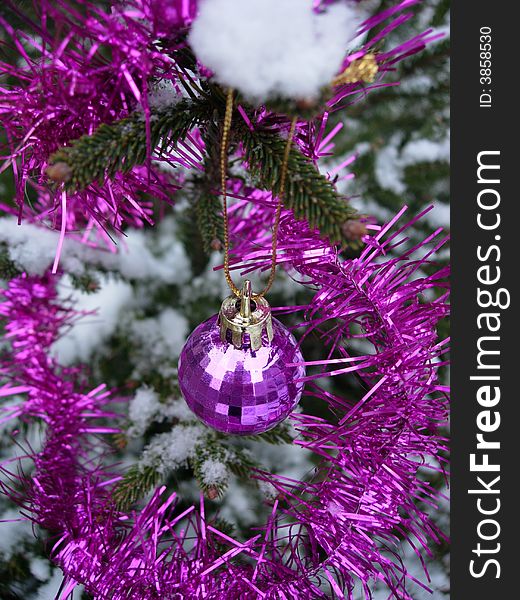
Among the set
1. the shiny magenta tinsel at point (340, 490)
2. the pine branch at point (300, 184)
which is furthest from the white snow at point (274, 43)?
the shiny magenta tinsel at point (340, 490)

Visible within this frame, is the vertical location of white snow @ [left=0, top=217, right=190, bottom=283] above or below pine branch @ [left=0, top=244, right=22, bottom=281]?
above

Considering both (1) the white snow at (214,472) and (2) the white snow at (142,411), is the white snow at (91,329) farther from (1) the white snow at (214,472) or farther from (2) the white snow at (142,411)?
(1) the white snow at (214,472)

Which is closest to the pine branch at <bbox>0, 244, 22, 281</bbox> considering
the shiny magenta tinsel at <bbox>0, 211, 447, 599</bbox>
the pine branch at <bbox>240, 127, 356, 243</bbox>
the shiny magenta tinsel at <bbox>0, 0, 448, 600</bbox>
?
the shiny magenta tinsel at <bbox>0, 0, 448, 600</bbox>

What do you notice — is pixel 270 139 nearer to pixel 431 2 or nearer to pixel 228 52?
pixel 228 52

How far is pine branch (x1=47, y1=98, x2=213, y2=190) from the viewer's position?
357mm

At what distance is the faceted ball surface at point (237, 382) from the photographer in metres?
0.45

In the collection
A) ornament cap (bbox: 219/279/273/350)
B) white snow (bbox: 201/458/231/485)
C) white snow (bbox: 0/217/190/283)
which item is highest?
white snow (bbox: 0/217/190/283)

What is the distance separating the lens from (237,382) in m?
0.45

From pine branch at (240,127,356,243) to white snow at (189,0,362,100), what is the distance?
0.06 meters

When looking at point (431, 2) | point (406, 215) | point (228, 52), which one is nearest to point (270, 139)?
point (228, 52)

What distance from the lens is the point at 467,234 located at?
55 cm

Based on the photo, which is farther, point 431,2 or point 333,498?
point 431,2

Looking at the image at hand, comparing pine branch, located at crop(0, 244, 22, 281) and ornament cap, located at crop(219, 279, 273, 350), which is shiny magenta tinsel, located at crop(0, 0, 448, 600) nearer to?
ornament cap, located at crop(219, 279, 273, 350)

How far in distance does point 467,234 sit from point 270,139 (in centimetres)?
25
